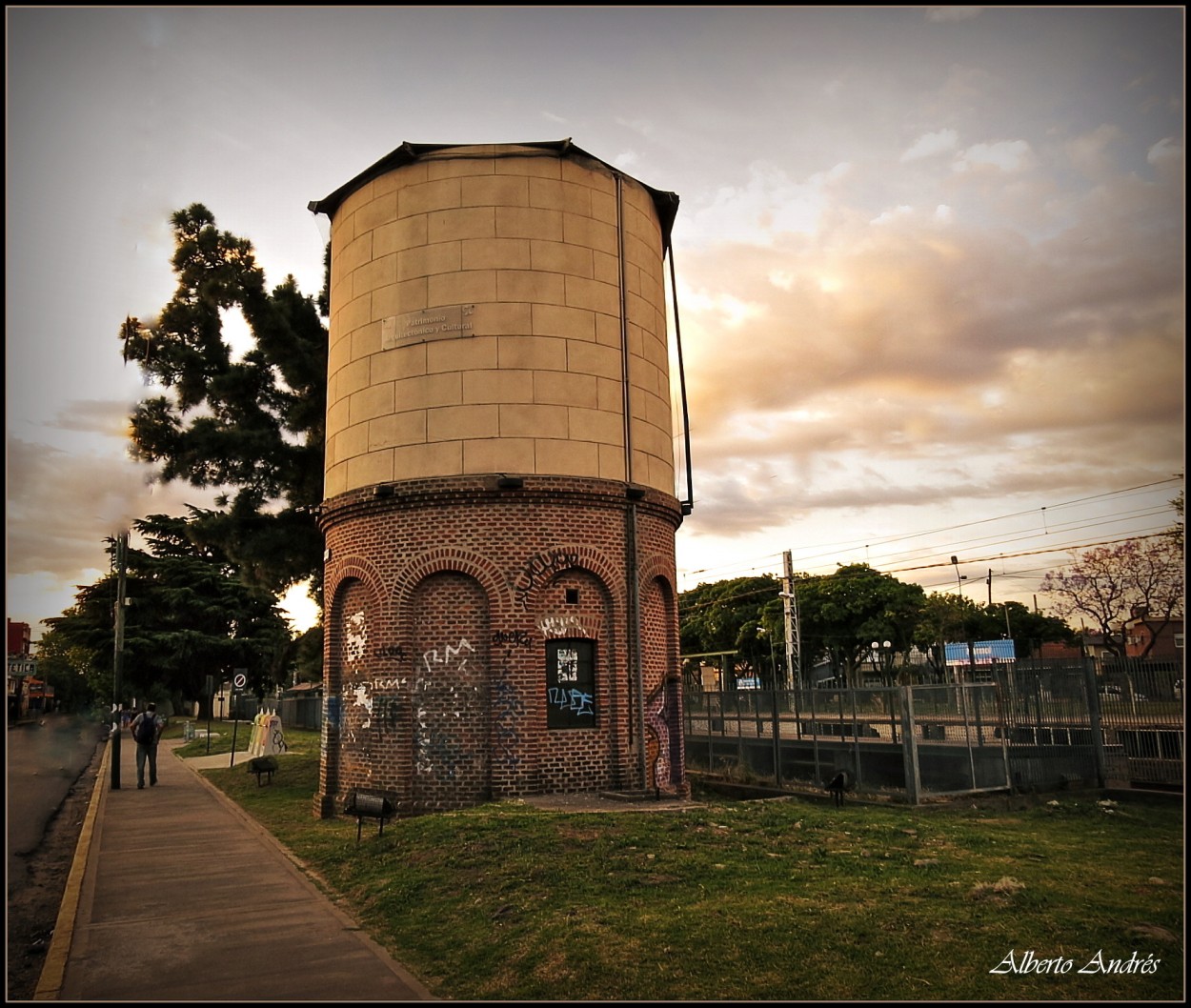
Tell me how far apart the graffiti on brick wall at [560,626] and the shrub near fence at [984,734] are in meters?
5.74

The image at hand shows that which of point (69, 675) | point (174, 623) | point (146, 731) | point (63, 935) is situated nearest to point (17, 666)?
point (174, 623)

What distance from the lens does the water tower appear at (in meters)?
16.4

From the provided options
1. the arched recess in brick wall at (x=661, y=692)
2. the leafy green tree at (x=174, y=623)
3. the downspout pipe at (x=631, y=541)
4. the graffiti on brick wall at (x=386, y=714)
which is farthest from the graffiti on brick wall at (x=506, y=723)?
the leafy green tree at (x=174, y=623)

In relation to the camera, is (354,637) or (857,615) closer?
(354,637)

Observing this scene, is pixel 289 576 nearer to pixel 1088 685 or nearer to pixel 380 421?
pixel 380 421

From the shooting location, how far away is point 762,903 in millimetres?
8891

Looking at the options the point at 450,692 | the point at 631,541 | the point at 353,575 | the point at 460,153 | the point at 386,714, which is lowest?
the point at 386,714

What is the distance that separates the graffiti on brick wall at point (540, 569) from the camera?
16.6m

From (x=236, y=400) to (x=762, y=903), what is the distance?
772 inches

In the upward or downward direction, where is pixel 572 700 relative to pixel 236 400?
downward

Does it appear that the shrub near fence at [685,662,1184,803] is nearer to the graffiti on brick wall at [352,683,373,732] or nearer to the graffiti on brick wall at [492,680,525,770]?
the graffiti on brick wall at [492,680,525,770]

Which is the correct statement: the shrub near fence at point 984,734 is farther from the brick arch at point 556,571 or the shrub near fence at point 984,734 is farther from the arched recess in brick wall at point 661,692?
the brick arch at point 556,571

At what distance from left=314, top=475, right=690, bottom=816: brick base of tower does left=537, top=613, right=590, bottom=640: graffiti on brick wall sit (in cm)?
3

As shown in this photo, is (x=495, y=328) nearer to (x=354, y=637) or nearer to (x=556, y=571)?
(x=556, y=571)
